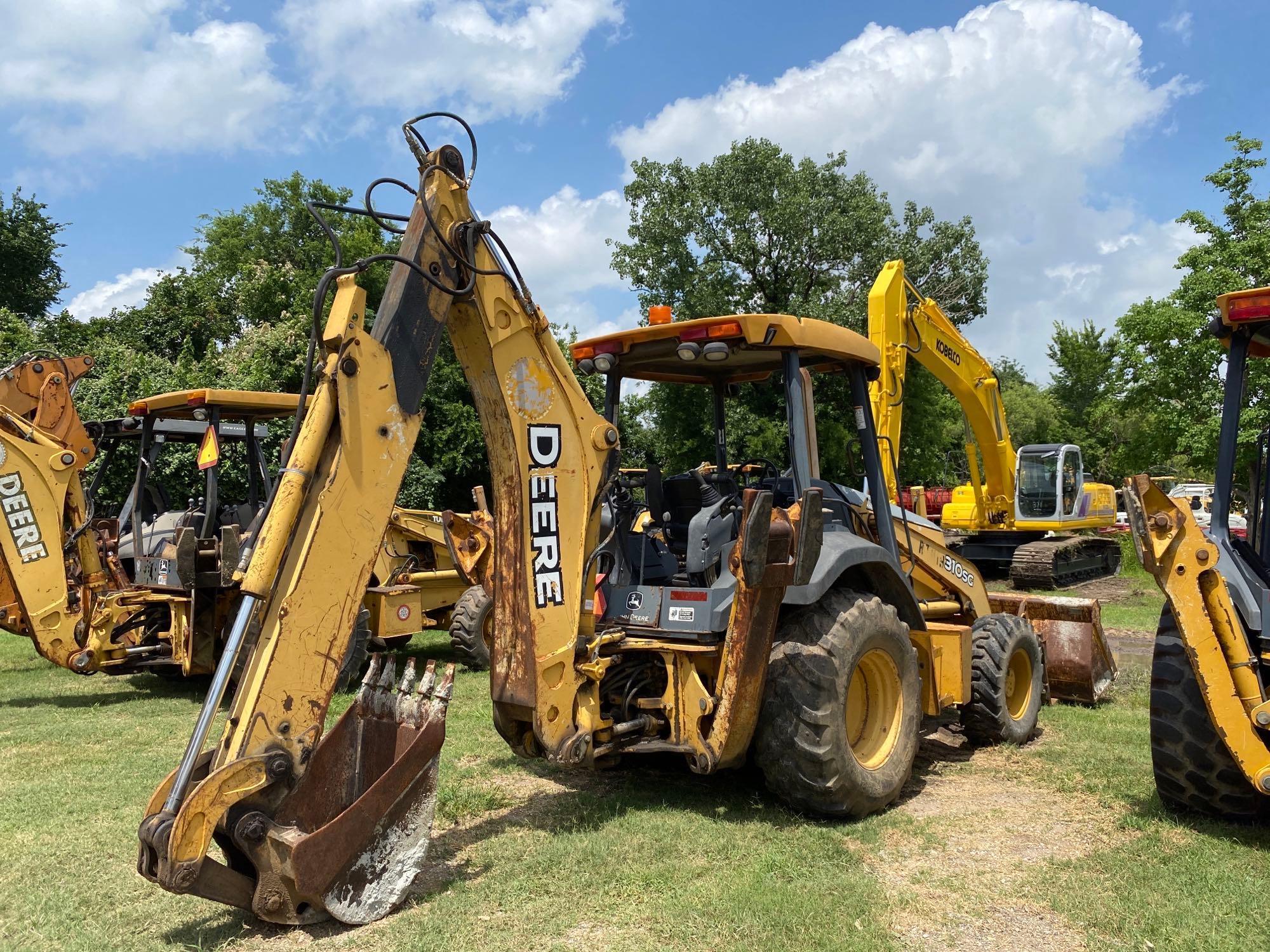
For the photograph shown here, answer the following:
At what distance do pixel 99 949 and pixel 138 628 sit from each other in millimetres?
6193

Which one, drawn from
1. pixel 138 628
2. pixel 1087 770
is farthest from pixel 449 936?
pixel 138 628

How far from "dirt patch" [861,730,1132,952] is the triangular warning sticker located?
6.31m

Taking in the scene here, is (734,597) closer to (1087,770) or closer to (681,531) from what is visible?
(681,531)

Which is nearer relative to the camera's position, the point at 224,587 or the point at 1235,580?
the point at 1235,580

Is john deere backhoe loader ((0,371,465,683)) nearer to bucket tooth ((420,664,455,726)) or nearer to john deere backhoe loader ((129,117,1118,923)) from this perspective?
john deere backhoe loader ((129,117,1118,923))

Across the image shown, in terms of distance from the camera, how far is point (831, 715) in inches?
198

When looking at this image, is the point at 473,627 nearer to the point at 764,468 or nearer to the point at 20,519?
the point at 20,519

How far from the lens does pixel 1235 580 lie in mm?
4691

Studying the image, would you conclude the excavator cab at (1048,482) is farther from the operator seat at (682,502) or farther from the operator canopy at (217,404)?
the operator seat at (682,502)

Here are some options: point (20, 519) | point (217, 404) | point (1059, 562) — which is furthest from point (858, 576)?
point (1059, 562)

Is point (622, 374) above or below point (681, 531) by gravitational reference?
above

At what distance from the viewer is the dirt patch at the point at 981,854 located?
3.87 m

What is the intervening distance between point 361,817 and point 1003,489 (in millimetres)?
15155

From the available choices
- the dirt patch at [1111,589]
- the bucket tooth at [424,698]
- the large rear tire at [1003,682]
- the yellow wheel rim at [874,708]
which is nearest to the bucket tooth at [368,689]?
the bucket tooth at [424,698]
